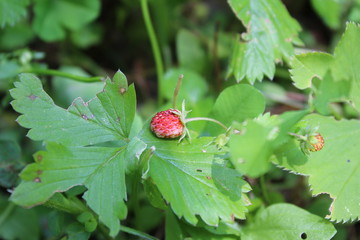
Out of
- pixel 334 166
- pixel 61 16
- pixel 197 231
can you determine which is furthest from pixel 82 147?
pixel 61 16

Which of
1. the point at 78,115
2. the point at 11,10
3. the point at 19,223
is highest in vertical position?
the point at 11,10

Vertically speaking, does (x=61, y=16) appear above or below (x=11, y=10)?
below

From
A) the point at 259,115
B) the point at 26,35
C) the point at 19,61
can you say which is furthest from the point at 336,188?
the point at 26,35

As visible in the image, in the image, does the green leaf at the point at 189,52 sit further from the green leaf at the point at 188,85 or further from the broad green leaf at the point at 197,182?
the broad green leaf at the point at 197,182

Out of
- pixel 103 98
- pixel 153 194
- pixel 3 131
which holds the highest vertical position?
pixel 103 98

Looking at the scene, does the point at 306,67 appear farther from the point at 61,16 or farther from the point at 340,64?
the point at 61,16

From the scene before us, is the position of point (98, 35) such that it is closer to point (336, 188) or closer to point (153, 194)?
point (153, 194)

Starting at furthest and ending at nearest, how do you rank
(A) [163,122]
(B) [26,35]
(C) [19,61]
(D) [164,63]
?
1. (D) [164,63]
2. (B) [26,35]
3. (C) [19,61]
4. (A) [163,122]
